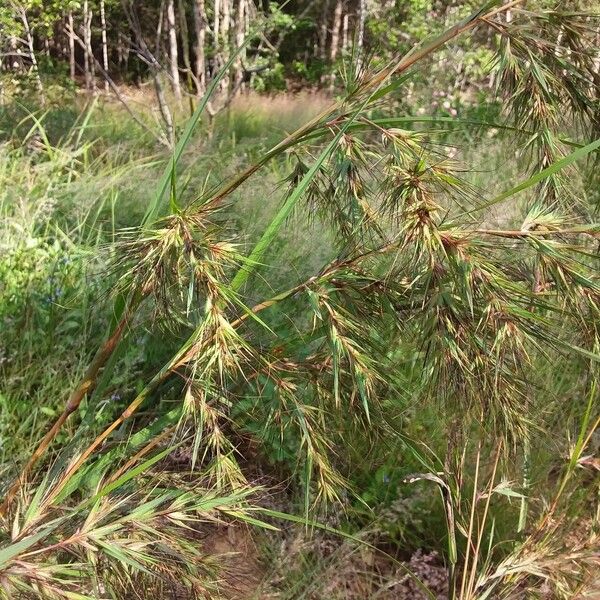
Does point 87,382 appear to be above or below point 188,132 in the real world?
below

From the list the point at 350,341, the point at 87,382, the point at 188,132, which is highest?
the point at 188,132

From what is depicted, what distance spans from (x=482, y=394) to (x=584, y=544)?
577mm

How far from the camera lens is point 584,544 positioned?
55.6 inches

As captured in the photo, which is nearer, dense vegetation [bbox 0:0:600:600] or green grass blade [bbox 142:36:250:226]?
dense vegetation [bbox 0:0:600:600]

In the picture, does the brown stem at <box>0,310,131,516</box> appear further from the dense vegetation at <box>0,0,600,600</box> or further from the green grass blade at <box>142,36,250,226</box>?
the green grass blade at <box>142,36,250,226</box>

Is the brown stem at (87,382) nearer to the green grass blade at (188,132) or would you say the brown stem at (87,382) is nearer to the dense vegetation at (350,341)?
the dense vegetation at (350,341)

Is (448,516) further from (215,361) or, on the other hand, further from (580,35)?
(580,35)

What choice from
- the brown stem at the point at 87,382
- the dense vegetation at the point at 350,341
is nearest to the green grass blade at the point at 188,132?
the dense vegetation at the point at 350,341

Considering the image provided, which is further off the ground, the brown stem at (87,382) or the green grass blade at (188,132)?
the green grass blade at (188,132)

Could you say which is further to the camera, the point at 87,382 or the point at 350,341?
the point at 87,382

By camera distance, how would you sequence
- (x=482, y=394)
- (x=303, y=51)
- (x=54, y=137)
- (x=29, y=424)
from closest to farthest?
(x=482, y=394)
(x=29, y=424)
(x=54, y=137)
(x=303, y=51)

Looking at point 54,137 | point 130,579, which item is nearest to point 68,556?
point 130,579

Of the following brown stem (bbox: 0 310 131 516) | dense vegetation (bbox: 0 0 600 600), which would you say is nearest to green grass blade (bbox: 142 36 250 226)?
dense vegetation (bbox: 0 0 600 600)

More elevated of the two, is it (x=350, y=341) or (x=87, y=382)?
(x=350, y=341)
